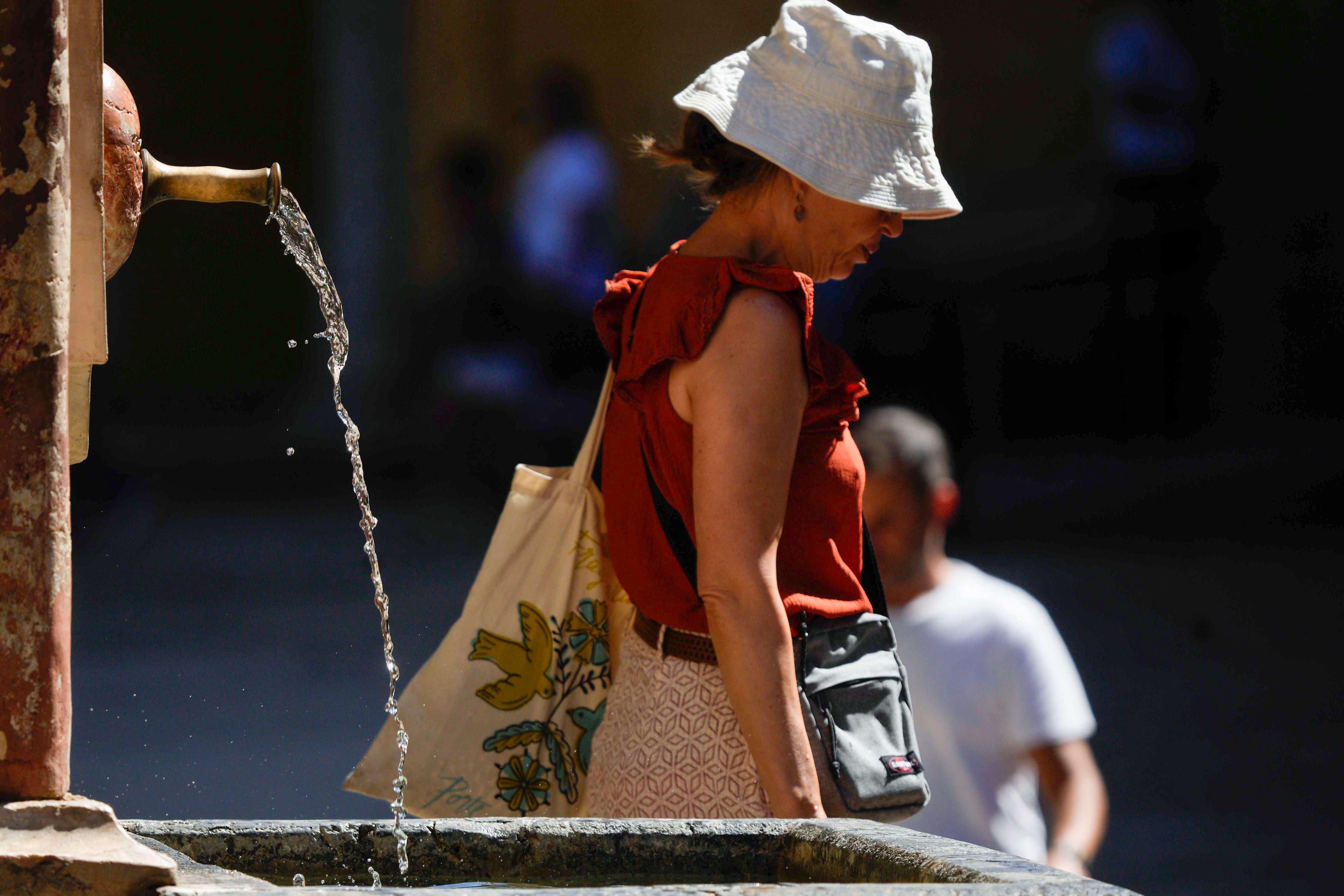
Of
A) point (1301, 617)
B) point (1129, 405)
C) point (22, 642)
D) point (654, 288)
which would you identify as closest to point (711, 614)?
point (654, 288)

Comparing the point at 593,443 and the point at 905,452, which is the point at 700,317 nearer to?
the point at 593,443

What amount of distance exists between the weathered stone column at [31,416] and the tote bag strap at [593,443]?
3.03ft

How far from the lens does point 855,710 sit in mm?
1804

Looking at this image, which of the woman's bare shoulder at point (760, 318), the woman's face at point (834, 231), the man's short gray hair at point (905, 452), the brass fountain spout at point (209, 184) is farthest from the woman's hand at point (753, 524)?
the man's short gray hair at point (905, 452)

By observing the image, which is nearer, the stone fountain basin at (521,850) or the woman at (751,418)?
the stone fountain basin at (521,850)

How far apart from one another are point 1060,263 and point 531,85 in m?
4.05

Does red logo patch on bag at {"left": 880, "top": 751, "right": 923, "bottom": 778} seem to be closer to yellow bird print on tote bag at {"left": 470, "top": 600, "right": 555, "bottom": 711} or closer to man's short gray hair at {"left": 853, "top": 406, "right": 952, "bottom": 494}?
yellow bird print on tote bag at {"left": 470, "top": 600, "right": 555, "bottom": 711}

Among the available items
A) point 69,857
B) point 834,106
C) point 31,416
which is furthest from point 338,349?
point 69,857

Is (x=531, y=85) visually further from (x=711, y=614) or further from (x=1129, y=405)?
(x=711, y=614)

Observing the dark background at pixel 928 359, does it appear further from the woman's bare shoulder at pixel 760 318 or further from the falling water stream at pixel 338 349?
the woman's bare shoulder at pixel 760 318

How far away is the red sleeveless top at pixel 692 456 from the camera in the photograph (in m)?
1.81

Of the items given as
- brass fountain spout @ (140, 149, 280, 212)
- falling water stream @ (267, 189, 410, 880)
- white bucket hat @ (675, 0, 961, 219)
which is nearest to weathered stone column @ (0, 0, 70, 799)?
brass fountain spout @ (140, 149, 280, 212)

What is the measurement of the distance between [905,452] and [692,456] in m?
1.27

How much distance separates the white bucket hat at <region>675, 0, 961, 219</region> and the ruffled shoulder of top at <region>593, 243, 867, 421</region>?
133 mm
